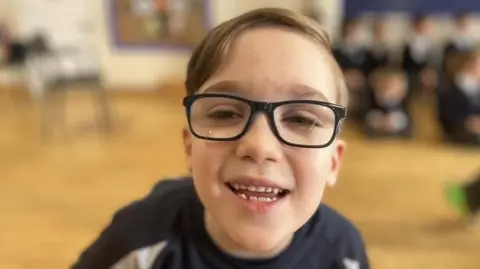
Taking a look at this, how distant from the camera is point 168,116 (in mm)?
3506

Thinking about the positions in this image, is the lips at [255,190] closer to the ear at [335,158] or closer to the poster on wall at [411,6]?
the ear at [335,158]

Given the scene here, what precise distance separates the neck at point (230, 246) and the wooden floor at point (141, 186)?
1189mm

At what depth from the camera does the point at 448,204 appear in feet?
7.55

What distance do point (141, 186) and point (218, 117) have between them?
184 centimetres

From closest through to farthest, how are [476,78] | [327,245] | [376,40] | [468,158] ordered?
1. [327,245]
2. [468,158]
3. [476,78]
4. [376,40]

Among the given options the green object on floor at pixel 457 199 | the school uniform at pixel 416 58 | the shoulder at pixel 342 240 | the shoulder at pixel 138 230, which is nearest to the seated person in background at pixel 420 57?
the school uniform at pixel 416 58

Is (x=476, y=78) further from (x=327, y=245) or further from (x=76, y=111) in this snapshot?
(x=327, y=245)

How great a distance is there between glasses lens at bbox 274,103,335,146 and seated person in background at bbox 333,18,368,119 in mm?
2676

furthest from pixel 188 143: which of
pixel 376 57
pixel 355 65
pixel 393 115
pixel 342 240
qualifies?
pixel 376 57

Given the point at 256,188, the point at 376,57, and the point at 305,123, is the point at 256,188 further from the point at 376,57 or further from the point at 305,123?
the point at 376,57

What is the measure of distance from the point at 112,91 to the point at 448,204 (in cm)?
241

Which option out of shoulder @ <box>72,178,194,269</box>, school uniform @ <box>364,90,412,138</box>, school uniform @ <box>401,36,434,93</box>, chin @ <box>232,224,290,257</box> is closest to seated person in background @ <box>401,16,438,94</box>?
school uniform @ <box>401,36,434,93</box>

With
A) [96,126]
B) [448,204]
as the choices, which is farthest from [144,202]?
[96,126]

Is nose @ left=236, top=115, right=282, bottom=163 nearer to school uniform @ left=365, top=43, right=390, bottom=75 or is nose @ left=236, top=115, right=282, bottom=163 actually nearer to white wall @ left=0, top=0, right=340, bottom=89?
school uniform @ left=365, top=43, right=390, bottom=75
